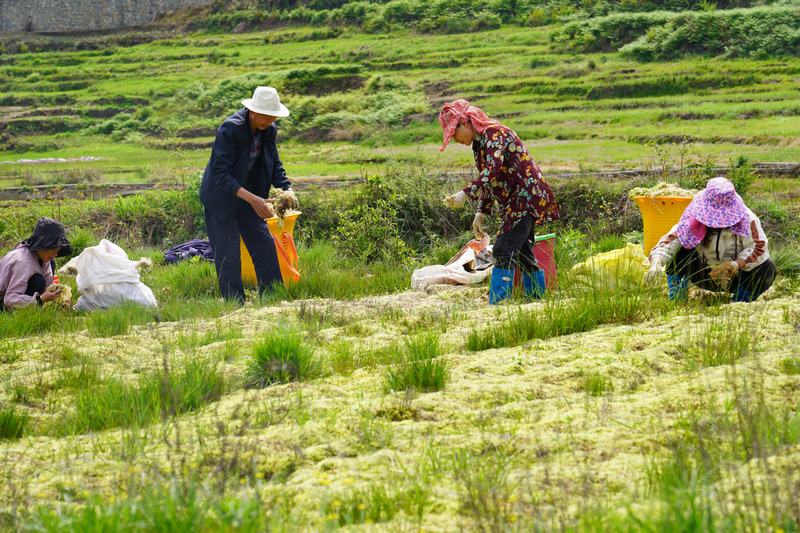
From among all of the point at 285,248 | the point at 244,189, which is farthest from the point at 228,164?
the point at 285,248

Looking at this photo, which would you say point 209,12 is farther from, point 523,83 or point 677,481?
point 677,481

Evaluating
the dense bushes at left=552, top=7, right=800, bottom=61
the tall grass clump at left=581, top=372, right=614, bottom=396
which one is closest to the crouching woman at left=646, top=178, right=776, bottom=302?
the tall grass clump at left=581, top=372, right=614, bottom=396

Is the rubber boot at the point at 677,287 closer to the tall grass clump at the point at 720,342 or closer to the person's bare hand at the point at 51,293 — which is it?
the tall grass clump at the point at 720,342

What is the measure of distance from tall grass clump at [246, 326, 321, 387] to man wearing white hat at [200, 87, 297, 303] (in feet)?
8.94

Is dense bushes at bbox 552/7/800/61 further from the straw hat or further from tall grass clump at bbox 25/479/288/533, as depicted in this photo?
tall grass clump at bbox 25/479/288/533

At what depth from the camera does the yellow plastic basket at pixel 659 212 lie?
8141 mm

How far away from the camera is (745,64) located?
103 ft

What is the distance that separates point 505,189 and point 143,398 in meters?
3.49

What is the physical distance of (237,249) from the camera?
26.4 ft

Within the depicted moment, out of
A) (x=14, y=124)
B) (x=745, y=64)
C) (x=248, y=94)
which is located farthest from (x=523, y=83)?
(x=14, y=124)

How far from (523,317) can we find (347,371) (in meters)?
1.10

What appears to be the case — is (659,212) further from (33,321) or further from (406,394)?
(33,321)

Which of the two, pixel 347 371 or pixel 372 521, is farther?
pixel 347 371

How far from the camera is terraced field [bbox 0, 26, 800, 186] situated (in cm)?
2292
